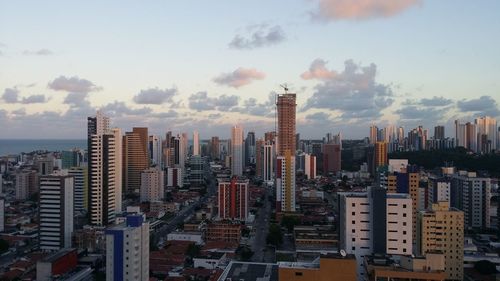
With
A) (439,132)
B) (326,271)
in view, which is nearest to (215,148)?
(439,132)

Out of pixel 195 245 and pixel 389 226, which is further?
pixel 195 245

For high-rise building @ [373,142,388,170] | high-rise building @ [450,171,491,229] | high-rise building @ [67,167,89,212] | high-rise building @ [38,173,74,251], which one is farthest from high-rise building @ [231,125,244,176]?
high-rise building @ [38,173,74,251]

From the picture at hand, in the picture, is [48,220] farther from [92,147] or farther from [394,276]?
[394,276]

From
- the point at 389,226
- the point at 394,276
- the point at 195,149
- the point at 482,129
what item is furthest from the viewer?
the point at 195,149

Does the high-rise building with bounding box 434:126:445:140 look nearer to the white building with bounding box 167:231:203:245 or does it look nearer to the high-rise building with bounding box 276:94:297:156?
the high-rise building with bounding box 276:94:297:156

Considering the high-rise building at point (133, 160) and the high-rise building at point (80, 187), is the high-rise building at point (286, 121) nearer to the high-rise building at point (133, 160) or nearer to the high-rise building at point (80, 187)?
the high-rise building at point (133, 160)

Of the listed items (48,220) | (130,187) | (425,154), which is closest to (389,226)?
(48,220)

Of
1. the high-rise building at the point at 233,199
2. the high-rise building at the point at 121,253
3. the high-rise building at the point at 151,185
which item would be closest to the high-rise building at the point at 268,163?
the high-rise building at the point at 151,185
